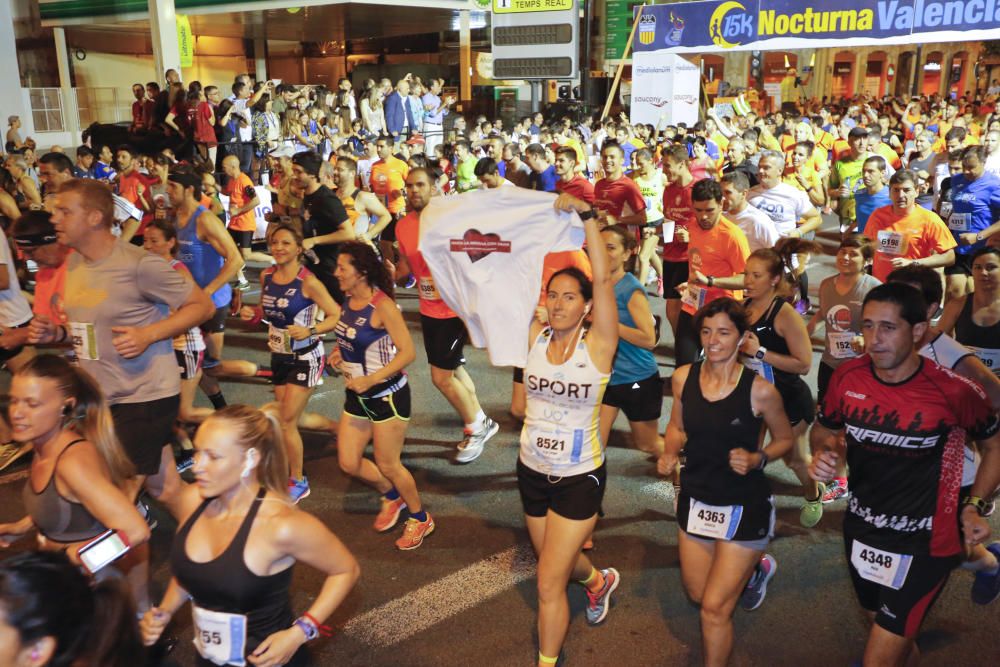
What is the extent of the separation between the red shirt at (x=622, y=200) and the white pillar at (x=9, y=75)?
1839 centimetres

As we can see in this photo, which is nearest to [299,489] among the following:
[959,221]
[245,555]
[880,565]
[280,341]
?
[280,341]

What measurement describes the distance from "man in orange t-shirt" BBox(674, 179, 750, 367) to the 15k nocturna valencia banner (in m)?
14.5

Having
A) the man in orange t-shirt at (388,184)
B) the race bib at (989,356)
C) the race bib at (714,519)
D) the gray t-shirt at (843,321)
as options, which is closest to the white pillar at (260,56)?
the man in orange t-shirt at (388,184)

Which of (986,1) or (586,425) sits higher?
(986,1)

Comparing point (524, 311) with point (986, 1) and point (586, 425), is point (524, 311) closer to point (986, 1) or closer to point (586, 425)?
point (586, 425)

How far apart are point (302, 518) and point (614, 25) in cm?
2513

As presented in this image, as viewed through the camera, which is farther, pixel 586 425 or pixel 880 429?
pixel 586 425

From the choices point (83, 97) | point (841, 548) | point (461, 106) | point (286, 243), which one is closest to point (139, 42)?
point (83, 97)

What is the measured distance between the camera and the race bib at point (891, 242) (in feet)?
23.2

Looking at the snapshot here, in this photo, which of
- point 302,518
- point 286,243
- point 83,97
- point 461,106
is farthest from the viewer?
point 461,106

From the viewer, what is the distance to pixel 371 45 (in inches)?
1572

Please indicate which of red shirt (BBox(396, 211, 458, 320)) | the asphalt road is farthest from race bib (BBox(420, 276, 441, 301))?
the asphalt road

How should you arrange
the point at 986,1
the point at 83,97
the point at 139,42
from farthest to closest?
the point at 139,42, the point at 83,97, the point at 986,1

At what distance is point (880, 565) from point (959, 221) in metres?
5.93
